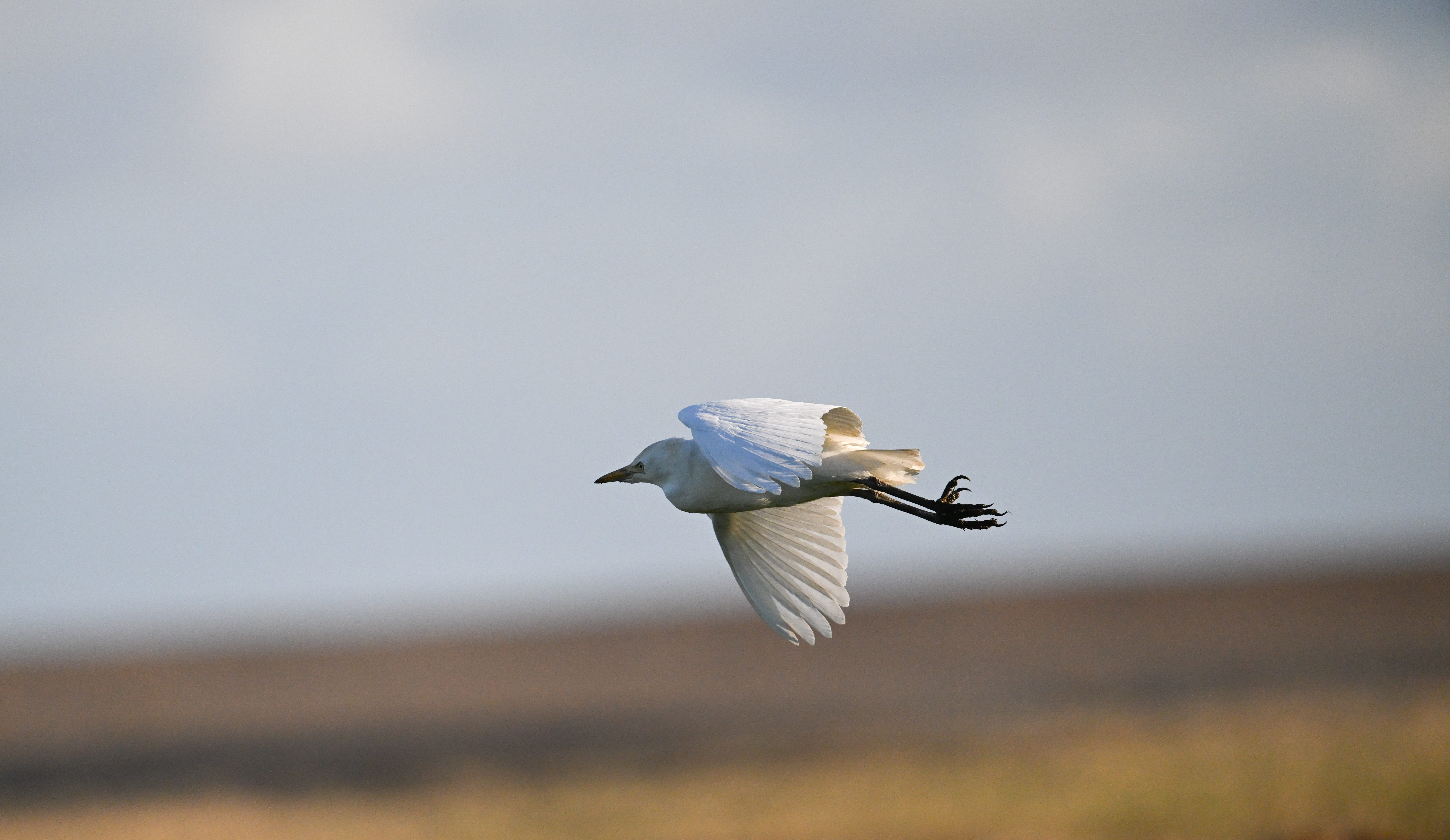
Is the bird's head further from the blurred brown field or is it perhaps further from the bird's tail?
the blurred brown field

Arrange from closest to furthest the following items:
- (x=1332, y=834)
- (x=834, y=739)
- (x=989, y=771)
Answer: (x=1332, y=834) < (x=989, y=771) < (x=834, y=739)

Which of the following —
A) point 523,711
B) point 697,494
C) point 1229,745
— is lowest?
point 523,711

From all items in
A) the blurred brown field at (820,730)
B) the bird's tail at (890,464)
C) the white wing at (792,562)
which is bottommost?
the blurred brown field at (820,730)

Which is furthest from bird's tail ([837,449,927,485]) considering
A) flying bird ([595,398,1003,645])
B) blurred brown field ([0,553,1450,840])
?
blurred brown field ([0,553,1450,840])

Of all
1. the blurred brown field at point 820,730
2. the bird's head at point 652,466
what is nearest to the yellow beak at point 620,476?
the bird's head at point 652,466

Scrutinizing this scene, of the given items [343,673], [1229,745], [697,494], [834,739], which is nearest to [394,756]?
[834,739]

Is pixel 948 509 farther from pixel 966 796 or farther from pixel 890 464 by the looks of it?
pixel 966 796

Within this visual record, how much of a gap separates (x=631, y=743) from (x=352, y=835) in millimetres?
11218

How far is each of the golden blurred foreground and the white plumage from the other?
30.6 ft

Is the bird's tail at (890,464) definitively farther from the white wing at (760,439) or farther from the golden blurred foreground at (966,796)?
the golden blurred foreground at (966,796)

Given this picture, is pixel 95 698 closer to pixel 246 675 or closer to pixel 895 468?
pixel 246 675

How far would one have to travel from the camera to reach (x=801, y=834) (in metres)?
18.1

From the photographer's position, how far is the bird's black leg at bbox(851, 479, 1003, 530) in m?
8.51

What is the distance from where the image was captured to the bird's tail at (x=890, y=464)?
321 inches
